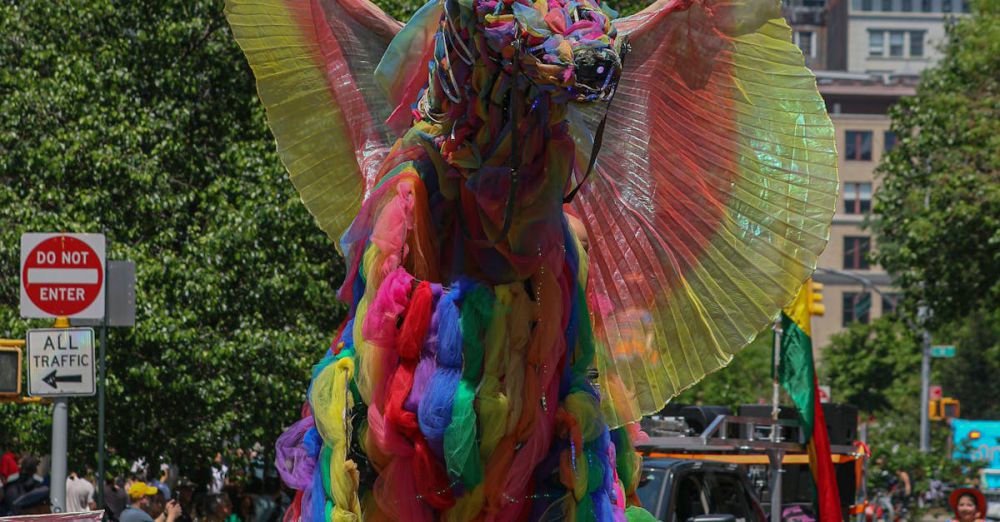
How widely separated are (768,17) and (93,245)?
213 inches

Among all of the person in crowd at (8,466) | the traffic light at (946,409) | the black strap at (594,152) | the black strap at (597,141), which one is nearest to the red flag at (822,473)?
the black strap at (597,141)

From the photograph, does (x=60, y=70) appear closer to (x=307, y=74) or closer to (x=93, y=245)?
(x=93, y=245)

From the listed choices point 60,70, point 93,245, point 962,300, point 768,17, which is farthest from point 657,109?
point 962,300

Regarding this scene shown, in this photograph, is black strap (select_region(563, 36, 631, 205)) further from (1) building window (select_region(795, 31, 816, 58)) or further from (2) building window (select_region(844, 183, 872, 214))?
(1) building window (select_region(795, 31, 816, 58))

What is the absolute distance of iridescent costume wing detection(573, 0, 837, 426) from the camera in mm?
5484

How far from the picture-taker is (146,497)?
12.0 metres

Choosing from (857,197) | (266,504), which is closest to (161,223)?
(266,504)

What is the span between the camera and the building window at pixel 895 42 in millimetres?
104688

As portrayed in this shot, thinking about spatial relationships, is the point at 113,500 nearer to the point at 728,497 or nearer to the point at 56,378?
the point at 56,378

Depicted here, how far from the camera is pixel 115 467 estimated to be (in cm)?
1399

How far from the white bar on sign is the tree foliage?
1730 centimetres

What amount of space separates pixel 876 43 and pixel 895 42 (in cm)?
145

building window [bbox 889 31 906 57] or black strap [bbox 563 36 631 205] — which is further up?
building window [bbox 889 31 906 57]

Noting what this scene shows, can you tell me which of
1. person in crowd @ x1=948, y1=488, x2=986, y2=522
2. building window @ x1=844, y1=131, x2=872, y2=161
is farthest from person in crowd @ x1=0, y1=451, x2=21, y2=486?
building window @ x1=844, y1=131, x2=872, y2=161
